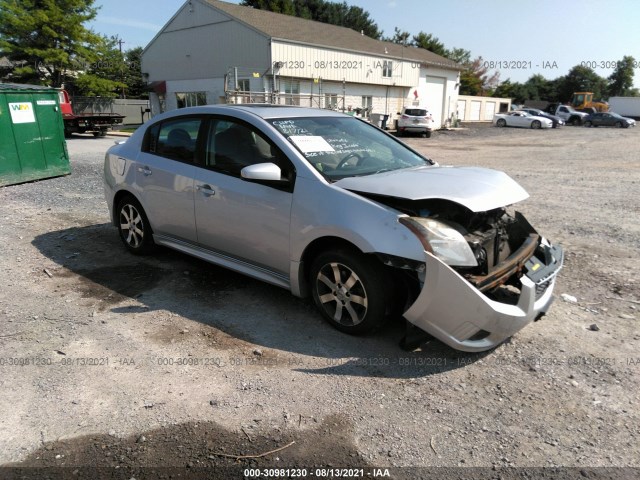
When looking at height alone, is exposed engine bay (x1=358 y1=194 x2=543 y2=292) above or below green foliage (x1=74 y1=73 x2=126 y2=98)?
below

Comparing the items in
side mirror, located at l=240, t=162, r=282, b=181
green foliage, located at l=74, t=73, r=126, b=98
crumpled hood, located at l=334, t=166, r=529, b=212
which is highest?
green foliage, located at l=74, t=73, r=126, b=98

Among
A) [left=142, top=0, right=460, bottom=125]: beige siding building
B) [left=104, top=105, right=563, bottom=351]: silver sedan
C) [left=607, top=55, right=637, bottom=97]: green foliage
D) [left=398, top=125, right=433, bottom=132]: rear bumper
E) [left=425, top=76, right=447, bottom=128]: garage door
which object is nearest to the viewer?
[left=104, top=105, right=563, bottom=351]: silver sedan

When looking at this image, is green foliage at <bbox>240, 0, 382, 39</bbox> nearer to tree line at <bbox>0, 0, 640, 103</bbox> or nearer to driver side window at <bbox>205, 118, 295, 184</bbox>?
tree line at <bbox>0, 0, 640, 103</bbox>

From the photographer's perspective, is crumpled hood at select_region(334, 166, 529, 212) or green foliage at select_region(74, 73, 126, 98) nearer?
crumpled hood at select_region(334, 166, 529, 212)

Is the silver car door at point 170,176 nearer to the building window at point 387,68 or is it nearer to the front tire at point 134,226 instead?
the front tire at point 134,226

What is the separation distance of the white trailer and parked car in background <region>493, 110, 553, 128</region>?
2558cm

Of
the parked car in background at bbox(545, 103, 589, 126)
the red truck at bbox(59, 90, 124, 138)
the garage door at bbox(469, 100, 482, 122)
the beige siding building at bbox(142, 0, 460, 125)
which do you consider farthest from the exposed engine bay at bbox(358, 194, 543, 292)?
the parked car in background at bbox(545, 103, 589, 126)

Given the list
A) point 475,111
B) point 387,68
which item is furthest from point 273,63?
point 475,111

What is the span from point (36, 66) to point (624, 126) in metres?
46.2

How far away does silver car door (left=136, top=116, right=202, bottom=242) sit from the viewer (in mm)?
4672

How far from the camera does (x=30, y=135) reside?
10.1 meters

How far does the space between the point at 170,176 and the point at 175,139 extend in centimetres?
42

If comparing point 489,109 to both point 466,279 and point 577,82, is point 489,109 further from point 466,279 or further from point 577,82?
point 466,279

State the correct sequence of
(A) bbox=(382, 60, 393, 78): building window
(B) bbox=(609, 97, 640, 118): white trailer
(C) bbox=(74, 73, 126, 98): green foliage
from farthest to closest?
(B) bbox=(609, 97, 640, 118): white trailer → (C) bbox=(74, 73, 126, 98): green foliage → (A) bbox=(382, 60, 393, 78): building window
